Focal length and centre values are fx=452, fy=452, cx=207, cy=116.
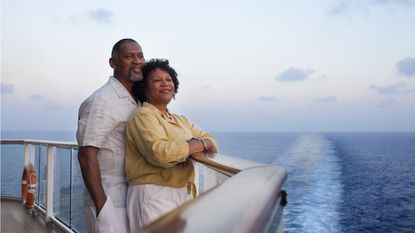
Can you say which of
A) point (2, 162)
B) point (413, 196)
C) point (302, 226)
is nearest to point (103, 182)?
point (2, 162)

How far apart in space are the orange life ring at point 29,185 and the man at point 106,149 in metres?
3.64

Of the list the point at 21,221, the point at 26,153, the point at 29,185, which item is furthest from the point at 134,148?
the point at 26,153

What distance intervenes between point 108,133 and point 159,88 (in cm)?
26

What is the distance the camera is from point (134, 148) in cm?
164

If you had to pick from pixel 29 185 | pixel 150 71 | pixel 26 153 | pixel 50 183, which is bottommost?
pixel 29 185

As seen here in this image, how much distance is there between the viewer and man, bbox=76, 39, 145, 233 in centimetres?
165

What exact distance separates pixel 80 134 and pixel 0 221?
133 inches

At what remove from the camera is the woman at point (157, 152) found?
5.01 feet

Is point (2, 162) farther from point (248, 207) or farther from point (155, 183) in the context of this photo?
point (248, 207)

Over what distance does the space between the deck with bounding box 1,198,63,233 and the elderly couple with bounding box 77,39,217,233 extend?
2467 mm

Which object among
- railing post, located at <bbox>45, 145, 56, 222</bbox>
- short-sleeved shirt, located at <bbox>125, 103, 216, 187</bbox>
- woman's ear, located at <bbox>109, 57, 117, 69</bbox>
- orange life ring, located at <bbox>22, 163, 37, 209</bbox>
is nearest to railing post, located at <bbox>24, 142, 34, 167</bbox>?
orange life ring, located at <bbox>22, 163, 37, 209</bbox>

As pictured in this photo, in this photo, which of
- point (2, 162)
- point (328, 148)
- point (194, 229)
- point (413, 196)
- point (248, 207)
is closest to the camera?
point (194, 229)

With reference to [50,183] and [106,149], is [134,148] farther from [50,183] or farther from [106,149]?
[50,183]

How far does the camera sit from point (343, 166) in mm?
43562
